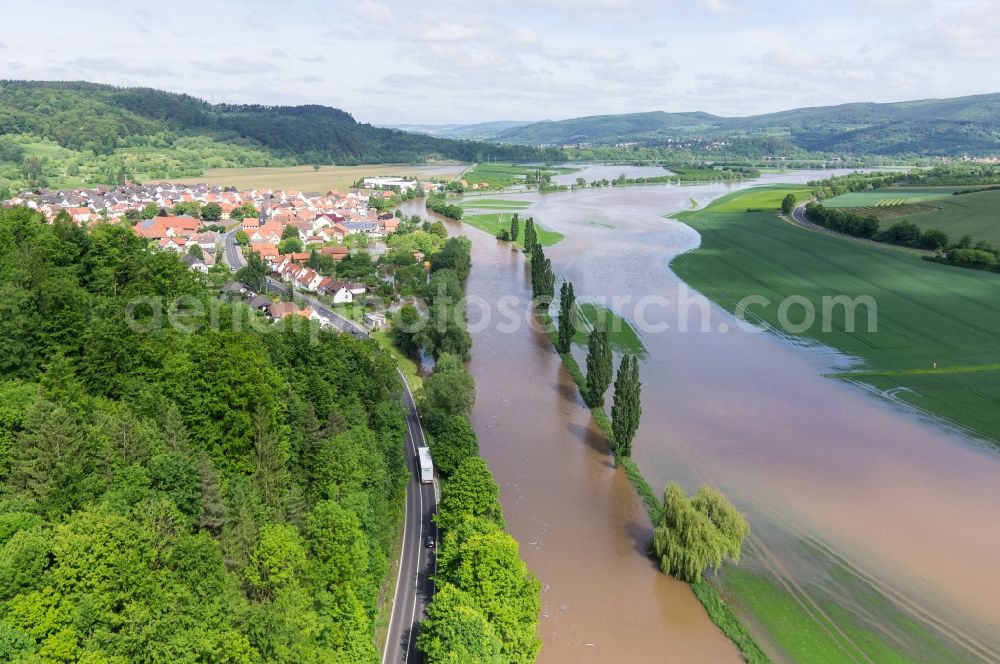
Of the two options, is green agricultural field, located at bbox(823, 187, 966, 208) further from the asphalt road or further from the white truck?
the asphalt road

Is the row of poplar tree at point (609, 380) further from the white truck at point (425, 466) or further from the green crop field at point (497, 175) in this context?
the green crop field at point (497, 175)

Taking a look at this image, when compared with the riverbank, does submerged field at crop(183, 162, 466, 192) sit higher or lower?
higher

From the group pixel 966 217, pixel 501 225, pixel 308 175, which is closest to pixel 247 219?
pixel 501 225

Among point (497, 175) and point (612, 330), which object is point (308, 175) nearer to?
point (497, 175)

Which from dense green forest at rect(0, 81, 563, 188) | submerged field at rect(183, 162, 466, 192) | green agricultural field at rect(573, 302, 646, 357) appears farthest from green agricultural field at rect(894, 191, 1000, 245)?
dense green forest at rect(0, 81, 563, 188)

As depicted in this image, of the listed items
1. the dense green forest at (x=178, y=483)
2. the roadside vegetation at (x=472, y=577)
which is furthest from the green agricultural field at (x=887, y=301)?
the dense green forest at (x=178, y=483)

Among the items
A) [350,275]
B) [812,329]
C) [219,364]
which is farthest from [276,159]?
[219,364]
